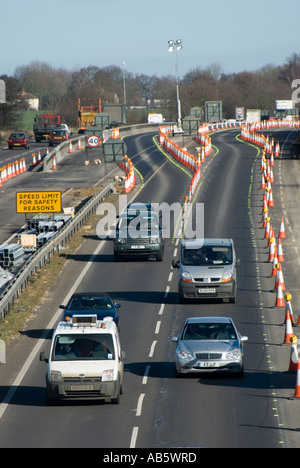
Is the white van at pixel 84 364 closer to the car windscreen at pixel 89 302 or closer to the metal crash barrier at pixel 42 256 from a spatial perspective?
the car windscreen at pixel 89 302

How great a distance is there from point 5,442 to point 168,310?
12.5m

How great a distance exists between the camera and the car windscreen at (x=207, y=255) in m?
29.6

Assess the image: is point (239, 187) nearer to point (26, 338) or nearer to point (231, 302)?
point (231, 302)

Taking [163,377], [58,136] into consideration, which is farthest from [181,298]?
[58,136]

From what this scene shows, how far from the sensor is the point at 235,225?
148 ft

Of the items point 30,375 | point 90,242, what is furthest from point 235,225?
point 30,375

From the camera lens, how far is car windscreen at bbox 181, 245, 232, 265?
29.6m

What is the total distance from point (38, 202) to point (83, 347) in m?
22.8

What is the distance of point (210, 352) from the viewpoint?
67.4 ft

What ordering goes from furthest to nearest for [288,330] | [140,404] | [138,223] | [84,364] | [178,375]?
[138,223], [288,330], [178,375], [140,404], [84,364]

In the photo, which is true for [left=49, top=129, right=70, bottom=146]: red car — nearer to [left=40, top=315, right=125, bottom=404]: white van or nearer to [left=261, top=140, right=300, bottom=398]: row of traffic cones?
[left=261, top=140, right=300, bottom=398]: row of traffic cones

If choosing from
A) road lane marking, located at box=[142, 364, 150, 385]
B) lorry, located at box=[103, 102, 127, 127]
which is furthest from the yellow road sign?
lorry, located at box=[103, 102, 127, 127]

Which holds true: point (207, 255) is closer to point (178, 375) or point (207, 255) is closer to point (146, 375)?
point (146, 375)
